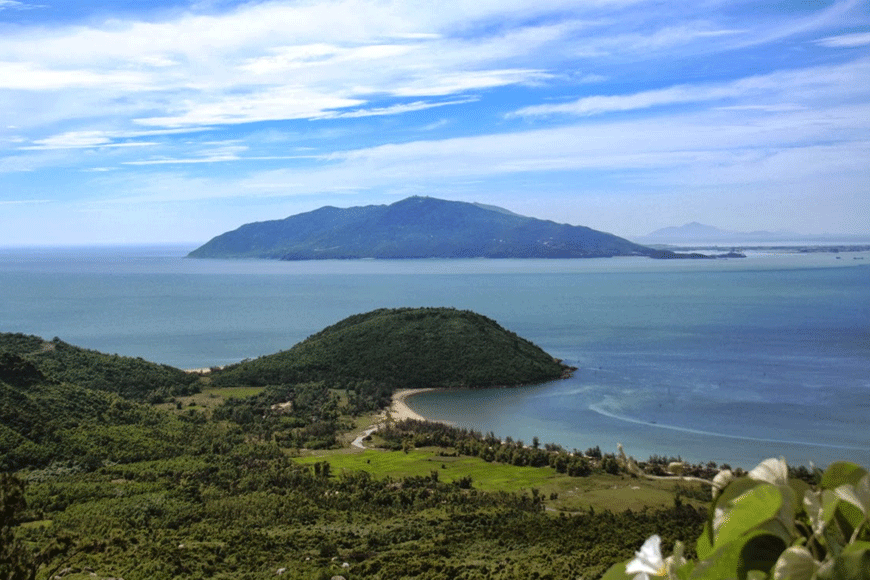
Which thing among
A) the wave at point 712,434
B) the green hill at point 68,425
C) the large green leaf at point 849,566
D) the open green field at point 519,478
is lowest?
→ the wave at point 712,434

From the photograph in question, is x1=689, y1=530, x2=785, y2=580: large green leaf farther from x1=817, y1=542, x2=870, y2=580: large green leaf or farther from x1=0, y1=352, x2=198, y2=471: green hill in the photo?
x1=0, y1=352, x2=198, y2=471: green hill

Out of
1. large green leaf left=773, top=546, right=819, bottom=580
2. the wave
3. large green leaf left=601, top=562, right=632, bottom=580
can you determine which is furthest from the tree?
the wave

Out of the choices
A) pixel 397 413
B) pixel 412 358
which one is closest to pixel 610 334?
pixel 412 358

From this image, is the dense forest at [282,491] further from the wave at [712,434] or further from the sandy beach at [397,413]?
the wave at [712,434]

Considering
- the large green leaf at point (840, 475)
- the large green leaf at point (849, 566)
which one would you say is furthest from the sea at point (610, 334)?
the large green leaf at point (849, 566)

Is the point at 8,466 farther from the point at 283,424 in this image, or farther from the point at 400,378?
the point at 400,378
